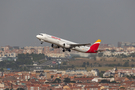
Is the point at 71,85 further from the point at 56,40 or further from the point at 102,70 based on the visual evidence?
the point at 56,40

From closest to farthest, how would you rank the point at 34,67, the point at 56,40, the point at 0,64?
the point at 56,40
the point at 34,67
the point at 0,64

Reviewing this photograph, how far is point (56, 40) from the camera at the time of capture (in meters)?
56.5

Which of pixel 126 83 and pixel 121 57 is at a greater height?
pixel 121 57

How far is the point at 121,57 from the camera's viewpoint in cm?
14738

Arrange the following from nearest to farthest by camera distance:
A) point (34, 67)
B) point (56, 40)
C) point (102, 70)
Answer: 1. point (56, 40)
2. point (102, 70)
3. point (34, 67)

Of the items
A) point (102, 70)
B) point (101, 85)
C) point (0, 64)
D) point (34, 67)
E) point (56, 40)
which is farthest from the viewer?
point (0, 64)

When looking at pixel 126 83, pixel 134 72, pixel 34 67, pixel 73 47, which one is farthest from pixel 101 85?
pixel 73 47

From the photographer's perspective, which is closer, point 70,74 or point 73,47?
point 73,47

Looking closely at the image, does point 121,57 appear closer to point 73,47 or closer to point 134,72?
point 134,72

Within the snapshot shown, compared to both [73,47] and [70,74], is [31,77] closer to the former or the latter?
[70,74]

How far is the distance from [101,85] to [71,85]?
388 inches

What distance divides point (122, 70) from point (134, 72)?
4.33m

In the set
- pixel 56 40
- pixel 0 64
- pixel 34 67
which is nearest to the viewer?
pixel 56 40

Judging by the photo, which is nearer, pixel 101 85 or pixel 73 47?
pixel 73 47
